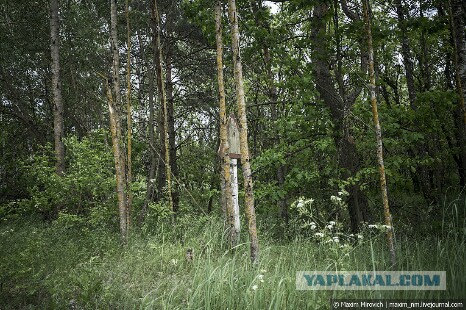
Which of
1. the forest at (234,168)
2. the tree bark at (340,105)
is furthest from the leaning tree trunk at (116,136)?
the tree bark at (340,105)

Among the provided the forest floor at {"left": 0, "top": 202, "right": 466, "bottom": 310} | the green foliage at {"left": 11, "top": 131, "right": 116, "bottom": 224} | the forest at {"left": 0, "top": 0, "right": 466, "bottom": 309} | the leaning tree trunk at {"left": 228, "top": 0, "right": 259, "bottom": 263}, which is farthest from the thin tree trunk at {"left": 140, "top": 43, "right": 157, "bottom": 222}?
the leaning tree trunk at {"left": 228, "top": 0, "right": 259, "bottom": 263}

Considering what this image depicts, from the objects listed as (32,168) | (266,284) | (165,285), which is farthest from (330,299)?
(32,168)

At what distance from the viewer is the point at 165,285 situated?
4.89 meters

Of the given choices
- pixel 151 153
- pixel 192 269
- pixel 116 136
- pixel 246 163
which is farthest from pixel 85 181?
pixel 246 163

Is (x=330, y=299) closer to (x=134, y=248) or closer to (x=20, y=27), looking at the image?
(x=134, y=248)

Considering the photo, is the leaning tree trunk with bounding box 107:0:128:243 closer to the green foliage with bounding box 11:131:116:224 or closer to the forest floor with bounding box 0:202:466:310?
the forest floor with bounding box 0:202:466:310

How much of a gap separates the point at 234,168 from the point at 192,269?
5.88 feet

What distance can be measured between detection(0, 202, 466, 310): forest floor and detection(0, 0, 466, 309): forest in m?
0.03

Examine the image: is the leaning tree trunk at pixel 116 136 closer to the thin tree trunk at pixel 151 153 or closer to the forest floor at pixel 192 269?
the forest floor at pixel 192 269

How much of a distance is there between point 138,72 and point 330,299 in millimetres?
11635

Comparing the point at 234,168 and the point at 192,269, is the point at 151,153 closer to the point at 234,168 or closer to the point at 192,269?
the point at 234,168

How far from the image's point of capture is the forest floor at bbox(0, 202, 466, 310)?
3787mm

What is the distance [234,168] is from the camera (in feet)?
19.7

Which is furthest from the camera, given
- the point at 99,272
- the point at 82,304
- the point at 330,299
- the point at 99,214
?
the point at 99,214
